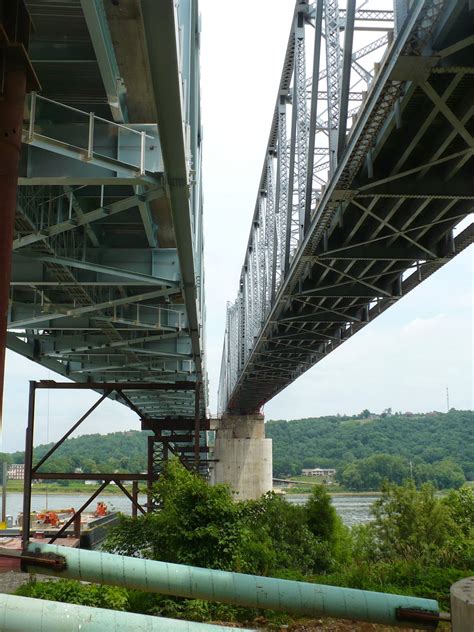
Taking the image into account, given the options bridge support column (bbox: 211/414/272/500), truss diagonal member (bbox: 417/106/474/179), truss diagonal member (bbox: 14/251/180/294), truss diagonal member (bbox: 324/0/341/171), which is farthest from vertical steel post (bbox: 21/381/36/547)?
bridge support column (bbox: 211/414/272/500)

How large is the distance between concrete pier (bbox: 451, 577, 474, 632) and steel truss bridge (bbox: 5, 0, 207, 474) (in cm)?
583

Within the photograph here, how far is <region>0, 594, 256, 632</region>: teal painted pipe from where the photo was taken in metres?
3.78

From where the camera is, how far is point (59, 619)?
12.4ft

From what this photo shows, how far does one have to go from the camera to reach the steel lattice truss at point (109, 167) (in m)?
9.57

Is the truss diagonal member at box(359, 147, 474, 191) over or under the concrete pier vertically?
over

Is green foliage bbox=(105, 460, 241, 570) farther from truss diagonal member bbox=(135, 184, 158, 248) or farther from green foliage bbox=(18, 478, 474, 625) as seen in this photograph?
truss diagonal member bbox=(135, 184, 158, 248)

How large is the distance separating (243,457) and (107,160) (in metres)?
57.4

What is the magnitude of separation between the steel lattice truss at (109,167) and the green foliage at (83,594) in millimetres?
6762

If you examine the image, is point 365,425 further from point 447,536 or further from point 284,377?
point 447,536

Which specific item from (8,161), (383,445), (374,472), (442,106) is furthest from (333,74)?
(383,445)

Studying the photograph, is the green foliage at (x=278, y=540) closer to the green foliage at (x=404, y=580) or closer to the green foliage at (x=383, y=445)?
the green foliage at (x=404, y=580)

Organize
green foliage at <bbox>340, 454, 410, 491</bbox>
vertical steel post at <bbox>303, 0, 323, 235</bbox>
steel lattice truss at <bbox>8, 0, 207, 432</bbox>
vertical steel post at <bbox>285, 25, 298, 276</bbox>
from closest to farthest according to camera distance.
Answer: steel lattice truss at <bbox>8, 0, 207, 432</bbox> < vertical steel post at <bbox>303, 0, 323, 235</bbox> < vertical steel post at <bbox>285, 25, 298, 276</bbox> < green foliage at <bbox>340, 454, 410, 491</bbox>

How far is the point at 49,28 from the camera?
1039cm

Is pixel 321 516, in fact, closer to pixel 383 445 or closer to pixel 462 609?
pixel 462 609
